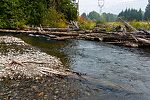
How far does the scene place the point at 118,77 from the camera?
16484mm

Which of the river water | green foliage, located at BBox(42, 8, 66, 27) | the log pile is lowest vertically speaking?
the river water

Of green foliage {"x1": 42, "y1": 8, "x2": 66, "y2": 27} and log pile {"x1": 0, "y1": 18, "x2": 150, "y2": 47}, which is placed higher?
green foliage {"x1": 42, "y1": 8, "x2": 66, "y2": 27}

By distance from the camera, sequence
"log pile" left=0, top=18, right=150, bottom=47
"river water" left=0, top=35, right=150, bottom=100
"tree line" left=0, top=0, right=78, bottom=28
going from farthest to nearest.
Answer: "tree line" left=0, top=0, right=78, bottom=28 < "log pile" left=0, top=18, right=150, bottom=47 < "river water" left=0, top=35, right=150, bottom=100

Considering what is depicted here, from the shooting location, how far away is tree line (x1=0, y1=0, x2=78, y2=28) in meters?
43.8

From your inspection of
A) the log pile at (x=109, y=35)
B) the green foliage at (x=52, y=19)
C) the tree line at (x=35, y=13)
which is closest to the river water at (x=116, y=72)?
the log pile at (x=109, y=35)

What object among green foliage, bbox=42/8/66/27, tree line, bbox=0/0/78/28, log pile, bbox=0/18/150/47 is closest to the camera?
log pile, bbox=0/18/150/47

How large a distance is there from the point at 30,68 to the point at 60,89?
11.4 ft

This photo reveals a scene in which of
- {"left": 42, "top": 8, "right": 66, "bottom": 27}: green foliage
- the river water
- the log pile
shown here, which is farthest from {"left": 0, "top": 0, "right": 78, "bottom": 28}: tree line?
the river water

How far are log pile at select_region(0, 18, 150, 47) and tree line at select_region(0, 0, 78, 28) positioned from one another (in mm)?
2593

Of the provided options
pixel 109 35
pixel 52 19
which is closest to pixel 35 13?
pixel 52 19

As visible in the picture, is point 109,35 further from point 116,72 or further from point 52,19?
point 116,72

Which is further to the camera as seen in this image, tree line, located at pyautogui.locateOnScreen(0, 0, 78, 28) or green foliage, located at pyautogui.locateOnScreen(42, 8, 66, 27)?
green foliage, located at pyautogui.locateOnScreen(42, 8, 66, 27)

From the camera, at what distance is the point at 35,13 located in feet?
159

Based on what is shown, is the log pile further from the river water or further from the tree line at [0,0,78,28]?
the river water
